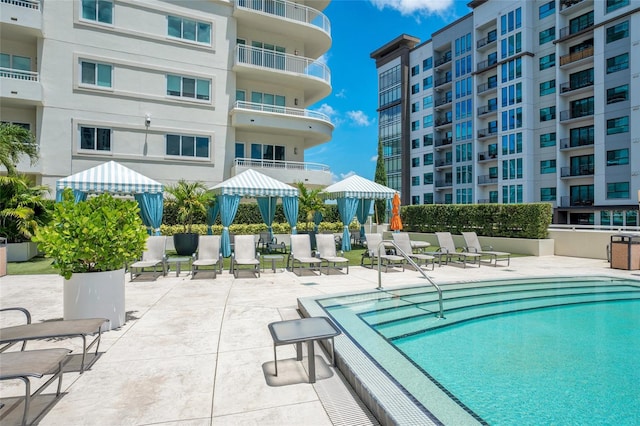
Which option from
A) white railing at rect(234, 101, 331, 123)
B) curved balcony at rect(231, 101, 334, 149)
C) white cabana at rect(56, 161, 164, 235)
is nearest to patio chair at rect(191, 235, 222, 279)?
white cabana at rect(56, 161, 164, 235)

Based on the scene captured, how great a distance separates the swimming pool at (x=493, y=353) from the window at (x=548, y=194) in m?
30.2

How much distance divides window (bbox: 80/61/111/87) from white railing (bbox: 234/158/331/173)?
26.0ft

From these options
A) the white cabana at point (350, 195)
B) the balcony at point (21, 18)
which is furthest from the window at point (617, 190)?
the balcony at point (21, 18)

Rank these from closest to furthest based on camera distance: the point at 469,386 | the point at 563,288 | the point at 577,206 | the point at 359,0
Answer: the point at 469,386 < the point at 563,288 < the point at 359,0 < the point at 577,206

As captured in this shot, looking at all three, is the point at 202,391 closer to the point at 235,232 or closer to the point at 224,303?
the point at 224,303

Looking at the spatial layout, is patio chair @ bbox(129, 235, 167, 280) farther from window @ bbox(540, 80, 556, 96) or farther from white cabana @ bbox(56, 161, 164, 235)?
window @ bbox(540, 80, 556, 96)

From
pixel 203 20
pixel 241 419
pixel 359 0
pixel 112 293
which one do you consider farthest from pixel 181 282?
pixel 359 0

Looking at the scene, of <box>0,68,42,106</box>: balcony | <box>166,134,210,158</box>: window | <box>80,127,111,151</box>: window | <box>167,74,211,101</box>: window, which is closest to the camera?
<box>0,68,42,106</box>: balcony

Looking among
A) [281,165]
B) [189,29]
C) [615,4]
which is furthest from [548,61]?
[189,29]

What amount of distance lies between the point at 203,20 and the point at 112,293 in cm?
2070

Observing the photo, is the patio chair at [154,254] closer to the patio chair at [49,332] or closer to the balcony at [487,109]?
the patio chair at [49,332]

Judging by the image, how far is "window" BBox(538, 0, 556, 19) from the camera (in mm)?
35031

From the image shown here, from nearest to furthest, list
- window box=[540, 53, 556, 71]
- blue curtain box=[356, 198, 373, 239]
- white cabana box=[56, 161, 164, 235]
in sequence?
white cabana box=[56, 161, 164, 235], blue curtain box=[356, 198, 373, 239], window box=[540, 53, 556, 71]

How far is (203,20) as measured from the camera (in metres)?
21.5
